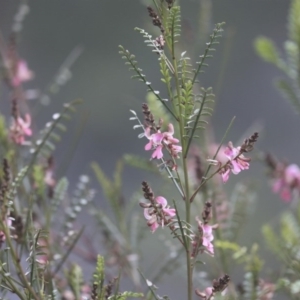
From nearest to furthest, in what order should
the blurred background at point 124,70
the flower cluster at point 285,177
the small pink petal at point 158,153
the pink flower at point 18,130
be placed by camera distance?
the small pink petal at point 158,153 < the pink flower at point 18,130 < the flower cluster at point 285,177 < the blurred background at point 124,70

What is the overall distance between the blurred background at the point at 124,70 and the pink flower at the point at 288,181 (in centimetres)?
108

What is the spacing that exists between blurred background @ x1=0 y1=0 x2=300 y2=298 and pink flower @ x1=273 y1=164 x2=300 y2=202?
108cm

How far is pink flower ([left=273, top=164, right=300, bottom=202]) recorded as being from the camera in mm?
936

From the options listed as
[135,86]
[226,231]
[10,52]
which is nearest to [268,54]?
[226,231]

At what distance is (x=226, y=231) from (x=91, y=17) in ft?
4.81

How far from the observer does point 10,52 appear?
979mm

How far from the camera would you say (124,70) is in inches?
80.3

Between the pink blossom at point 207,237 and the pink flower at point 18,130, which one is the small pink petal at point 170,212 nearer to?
the pink blossom at point 207,237

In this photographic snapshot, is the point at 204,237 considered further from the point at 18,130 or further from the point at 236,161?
the point at 18,130

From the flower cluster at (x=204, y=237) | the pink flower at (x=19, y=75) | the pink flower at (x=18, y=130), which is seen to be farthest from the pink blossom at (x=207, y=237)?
the pink flower at (x=19, y=75)

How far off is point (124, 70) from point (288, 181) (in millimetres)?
1166

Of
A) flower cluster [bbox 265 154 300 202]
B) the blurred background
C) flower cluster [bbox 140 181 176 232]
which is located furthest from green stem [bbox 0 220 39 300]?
the blurred background

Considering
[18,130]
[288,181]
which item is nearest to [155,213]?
[18,130]

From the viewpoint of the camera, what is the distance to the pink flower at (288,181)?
0.94 meters
